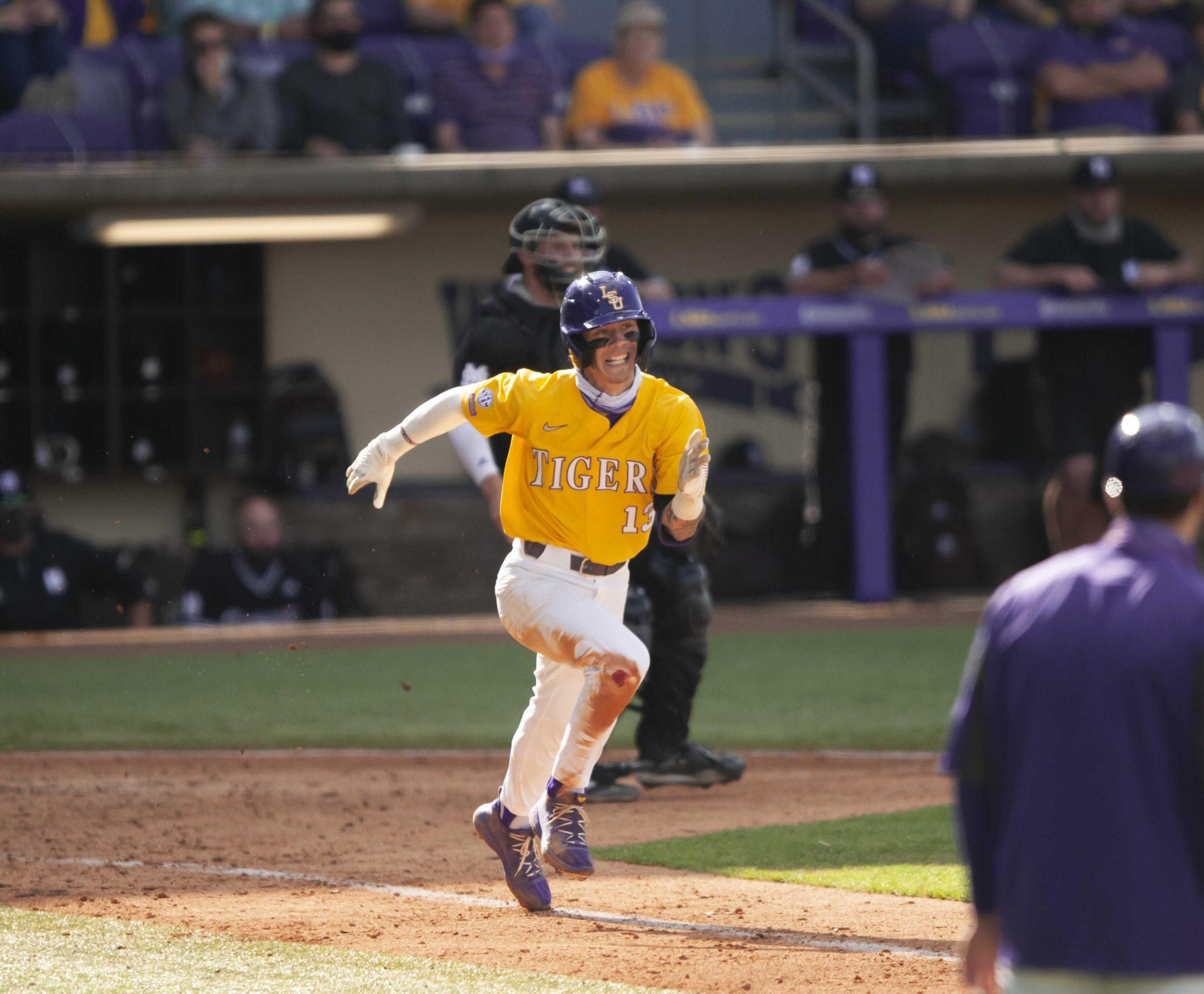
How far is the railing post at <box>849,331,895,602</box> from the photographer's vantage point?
12391 mm

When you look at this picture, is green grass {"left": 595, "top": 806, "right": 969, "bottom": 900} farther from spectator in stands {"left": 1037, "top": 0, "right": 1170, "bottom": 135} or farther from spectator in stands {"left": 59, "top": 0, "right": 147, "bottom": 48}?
spectator in stands {"left": 59, "top": 0, "right": 147, "bottom": 48}

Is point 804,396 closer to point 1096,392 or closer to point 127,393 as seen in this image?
point 1096,392

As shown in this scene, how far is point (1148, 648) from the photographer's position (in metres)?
2.13

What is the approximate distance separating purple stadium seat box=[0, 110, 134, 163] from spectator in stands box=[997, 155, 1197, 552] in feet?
21.5

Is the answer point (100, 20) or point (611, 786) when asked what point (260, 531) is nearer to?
point (100, 20)

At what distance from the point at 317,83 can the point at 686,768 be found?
7646 mm

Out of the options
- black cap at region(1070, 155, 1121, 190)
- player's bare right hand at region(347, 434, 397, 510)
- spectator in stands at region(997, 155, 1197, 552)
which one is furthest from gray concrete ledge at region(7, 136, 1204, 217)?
player's bare right hand at region(347, 434, 397, 510)

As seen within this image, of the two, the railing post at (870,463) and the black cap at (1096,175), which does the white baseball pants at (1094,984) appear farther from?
the railing post at (870,463)

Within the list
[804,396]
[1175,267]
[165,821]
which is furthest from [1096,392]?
[165,821]

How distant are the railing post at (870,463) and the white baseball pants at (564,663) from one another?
8034mm

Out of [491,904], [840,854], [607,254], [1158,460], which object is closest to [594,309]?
[491,904]

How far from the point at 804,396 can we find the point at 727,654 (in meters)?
4.40

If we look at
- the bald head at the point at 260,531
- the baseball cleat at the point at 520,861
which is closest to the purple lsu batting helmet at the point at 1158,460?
the baseball cleat at the point at 520,861

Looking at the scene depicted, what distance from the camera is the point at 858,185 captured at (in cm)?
1112
